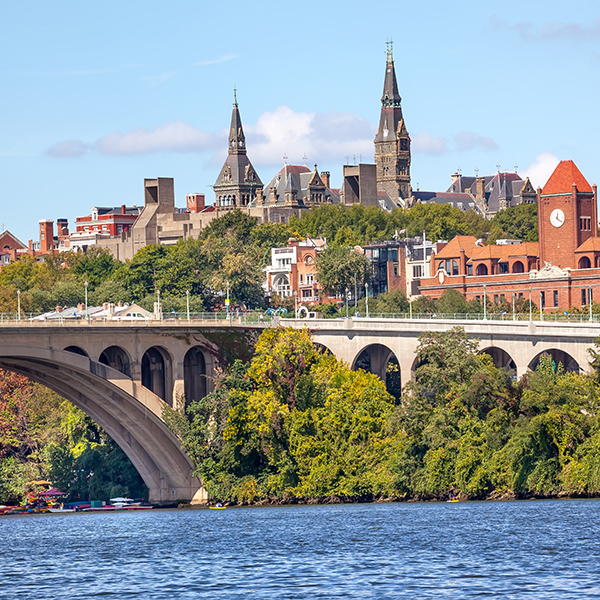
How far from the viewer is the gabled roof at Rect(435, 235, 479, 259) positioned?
185 meters

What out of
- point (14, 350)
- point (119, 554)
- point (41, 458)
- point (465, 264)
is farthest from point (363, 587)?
point (465, 264)

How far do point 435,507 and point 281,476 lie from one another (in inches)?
621

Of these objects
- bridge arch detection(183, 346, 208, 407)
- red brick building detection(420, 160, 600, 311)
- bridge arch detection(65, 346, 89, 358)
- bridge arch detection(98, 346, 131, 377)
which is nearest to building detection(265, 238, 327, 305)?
red brick building detection(420, 160, 600, 311)

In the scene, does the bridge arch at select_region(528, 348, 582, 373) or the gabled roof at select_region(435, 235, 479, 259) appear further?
the gabled roof at select_region(435, 235, 479, 259)

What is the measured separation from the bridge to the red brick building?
147ft

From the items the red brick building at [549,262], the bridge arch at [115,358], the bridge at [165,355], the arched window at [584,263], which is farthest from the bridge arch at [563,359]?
the arched window at [584,263]

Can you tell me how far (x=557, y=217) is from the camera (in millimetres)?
173000

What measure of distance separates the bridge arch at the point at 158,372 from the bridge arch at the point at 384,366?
50.3 ft

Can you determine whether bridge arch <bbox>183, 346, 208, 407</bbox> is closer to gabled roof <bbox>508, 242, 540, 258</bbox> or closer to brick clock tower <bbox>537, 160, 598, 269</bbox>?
brick clock tower <bbox>537, 160, 598, 269</bbox>

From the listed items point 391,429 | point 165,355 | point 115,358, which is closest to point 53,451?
point 165,355

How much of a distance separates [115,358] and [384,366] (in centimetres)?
2341

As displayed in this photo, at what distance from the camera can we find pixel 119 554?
74.9 metres

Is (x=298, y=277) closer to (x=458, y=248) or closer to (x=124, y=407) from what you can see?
(x=458, y=248)

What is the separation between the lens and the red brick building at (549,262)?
16550 centimetres
